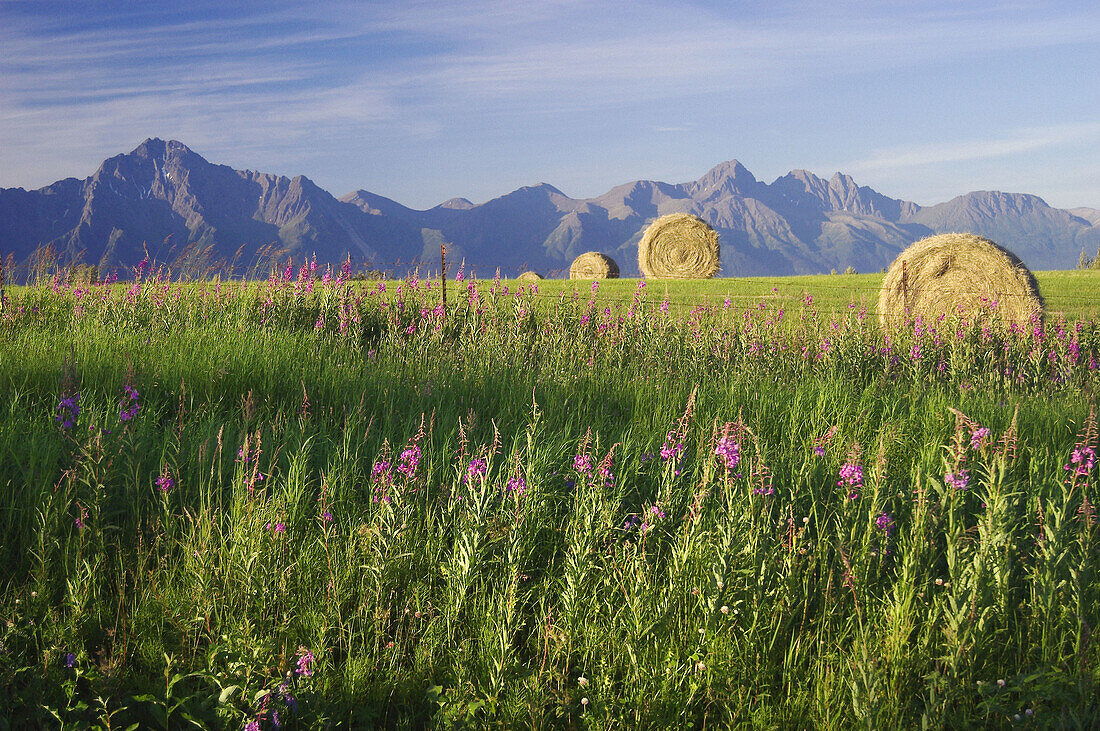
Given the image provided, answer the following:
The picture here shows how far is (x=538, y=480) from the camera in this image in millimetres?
3533

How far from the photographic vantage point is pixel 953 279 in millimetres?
14242

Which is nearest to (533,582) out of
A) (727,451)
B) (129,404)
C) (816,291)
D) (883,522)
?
(727,451)

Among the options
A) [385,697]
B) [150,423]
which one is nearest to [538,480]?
[385,697]

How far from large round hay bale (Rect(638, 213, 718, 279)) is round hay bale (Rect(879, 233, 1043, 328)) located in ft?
39.1

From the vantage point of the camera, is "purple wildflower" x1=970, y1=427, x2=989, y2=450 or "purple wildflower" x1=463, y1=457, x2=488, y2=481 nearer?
"purple wildflower" x1=970, y1=427, x2=989, y2=450

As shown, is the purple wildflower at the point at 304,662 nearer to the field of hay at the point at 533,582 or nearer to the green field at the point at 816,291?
the field of hay at the point at 533,582

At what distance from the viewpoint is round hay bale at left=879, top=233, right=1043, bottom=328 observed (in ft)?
45.0

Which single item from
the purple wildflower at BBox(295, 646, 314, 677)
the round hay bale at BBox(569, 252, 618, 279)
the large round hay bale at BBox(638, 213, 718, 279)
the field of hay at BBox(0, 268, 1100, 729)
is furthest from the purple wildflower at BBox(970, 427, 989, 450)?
the round hay bale at BBox(569, 252, 618, 279)

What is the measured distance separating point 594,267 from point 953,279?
19.9 meters

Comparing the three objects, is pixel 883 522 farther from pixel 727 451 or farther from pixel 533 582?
pixel 533 582

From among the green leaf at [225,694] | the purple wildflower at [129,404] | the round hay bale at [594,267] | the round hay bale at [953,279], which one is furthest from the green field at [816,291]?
the round hay bale at [594,267]

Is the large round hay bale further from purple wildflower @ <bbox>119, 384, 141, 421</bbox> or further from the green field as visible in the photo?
purple wildflower @ <bbox>119, 384, 141, 421</bbox>

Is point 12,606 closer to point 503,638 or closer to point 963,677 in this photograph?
point 503,638

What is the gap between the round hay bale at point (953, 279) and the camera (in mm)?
13703
